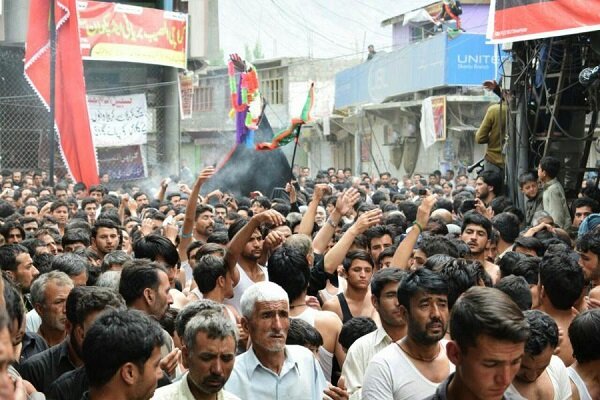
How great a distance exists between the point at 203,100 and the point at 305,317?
34.7 m

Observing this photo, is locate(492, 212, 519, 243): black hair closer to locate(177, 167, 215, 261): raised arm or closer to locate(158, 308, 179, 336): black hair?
locate(177, 167, 215, 261): raised arm

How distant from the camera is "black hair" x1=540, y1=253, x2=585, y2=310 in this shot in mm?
5430

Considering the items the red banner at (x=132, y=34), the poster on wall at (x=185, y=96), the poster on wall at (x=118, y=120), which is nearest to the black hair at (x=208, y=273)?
the poster on wall at (x=118, y=120)

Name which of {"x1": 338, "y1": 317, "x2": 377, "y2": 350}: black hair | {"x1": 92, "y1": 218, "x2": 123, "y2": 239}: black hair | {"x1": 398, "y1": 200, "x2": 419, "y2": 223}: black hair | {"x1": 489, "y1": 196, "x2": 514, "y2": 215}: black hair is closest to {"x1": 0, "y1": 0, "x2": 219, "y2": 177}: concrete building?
{"x1": 398, "y1": 200, "x2": 419, "y2": 223}: black hair

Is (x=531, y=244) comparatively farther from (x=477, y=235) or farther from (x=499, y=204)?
(x=499, y=204)

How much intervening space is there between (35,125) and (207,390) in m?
19.6

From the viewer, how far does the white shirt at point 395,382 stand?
405 cm

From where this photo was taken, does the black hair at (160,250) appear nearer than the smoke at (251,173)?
Yes

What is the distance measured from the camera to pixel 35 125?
896 inches

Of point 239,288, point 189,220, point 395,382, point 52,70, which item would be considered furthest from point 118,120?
point 395,382

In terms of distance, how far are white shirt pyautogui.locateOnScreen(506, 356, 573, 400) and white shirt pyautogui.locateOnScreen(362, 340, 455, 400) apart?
48cm

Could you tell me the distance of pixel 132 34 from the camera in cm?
2388

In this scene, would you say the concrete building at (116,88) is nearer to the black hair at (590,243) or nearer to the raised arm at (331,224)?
the raised arm at (331,224)

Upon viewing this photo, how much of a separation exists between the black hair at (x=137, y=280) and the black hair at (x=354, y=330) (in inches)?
39.1
